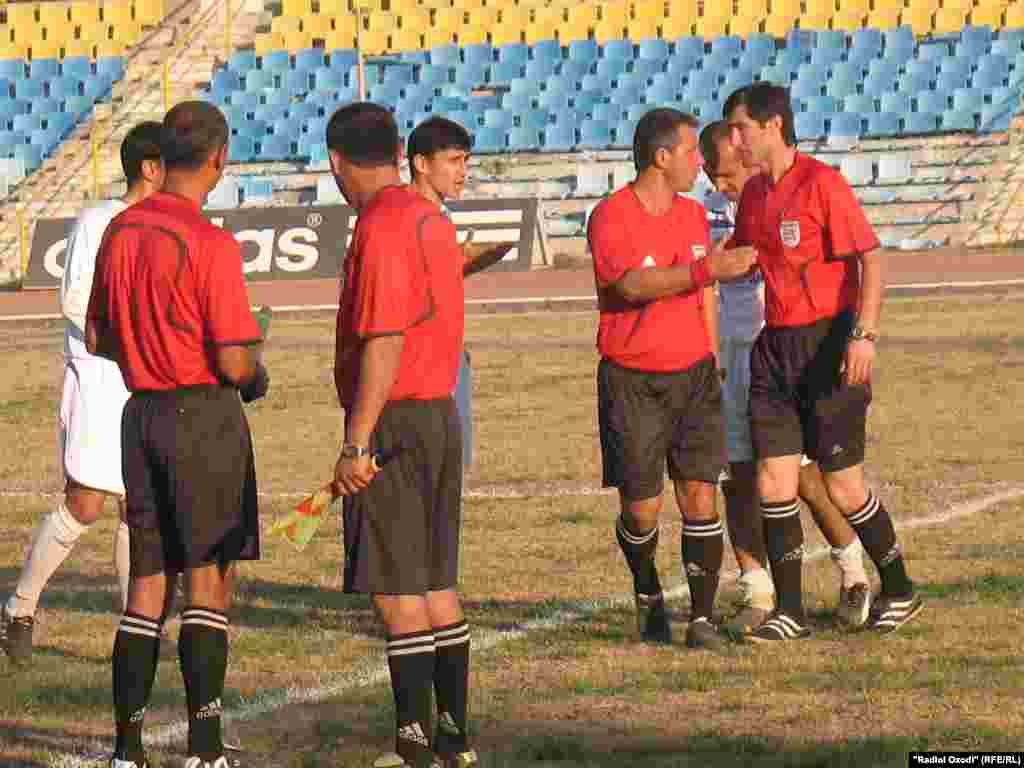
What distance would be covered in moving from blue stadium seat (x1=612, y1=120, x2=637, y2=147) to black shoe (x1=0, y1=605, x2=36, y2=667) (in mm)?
28699

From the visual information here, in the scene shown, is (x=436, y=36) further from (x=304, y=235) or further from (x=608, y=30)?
(x=304, y=235)

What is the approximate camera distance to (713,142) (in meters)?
8.61

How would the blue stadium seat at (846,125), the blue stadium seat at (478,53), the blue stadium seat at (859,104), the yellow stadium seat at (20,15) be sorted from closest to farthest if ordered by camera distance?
the blue stadium seat at (846,125), the blue stadium seat at (859,104), the blue stadium seat at (478,53), the yellow stadium seat at (20,15)

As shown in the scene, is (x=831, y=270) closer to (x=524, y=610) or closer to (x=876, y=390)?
(x=524, y=610)

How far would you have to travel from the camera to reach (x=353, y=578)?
6078 millimetres

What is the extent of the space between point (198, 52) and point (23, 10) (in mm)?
5325

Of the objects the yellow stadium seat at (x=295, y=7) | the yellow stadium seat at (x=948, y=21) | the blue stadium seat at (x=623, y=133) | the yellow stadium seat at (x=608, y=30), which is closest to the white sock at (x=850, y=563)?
the blue stadium seat at (x=623, y=133)

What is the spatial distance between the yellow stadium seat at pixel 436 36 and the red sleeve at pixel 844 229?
3332 cm

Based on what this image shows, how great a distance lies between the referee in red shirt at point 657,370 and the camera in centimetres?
793

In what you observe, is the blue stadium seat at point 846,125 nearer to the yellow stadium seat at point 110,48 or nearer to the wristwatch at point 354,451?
the yellow stadium seat at point 110,48

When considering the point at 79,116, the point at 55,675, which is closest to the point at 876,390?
the point at 55,675

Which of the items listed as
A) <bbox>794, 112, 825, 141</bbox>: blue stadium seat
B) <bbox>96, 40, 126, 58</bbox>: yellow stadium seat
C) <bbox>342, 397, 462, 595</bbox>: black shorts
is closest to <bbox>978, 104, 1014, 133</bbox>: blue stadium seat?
<bbox>794, 112, 825, 141</bbox>: blue stadium seat

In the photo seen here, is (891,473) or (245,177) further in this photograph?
(245,177)

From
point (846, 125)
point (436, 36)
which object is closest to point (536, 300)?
point (846, 125)
